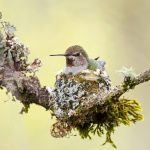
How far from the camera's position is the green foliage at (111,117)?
12.8ft

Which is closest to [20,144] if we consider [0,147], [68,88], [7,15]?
[0,147]

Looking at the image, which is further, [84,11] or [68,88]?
[84,11]

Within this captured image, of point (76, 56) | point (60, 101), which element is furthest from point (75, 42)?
point (60, 101)

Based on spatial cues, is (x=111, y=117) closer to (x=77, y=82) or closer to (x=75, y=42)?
(x=77, y=82)

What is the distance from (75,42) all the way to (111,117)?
532cm

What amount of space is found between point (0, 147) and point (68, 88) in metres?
3.88

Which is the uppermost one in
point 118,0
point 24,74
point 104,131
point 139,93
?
point 118,0

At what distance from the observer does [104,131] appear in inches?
160

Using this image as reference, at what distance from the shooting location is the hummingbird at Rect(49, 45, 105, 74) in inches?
174


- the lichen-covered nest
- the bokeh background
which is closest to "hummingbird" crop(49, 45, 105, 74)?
the lichen-covered nest

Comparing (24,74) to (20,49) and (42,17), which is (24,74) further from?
(42,17)

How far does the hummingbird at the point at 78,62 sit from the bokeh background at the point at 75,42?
348cm

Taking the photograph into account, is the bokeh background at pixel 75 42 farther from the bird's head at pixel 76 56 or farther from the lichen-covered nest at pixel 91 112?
the lichen-covered nest at pixel 91 112

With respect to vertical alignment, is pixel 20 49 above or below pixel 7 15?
below
